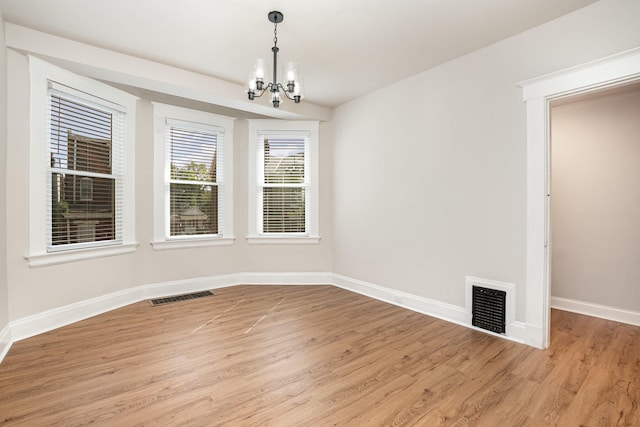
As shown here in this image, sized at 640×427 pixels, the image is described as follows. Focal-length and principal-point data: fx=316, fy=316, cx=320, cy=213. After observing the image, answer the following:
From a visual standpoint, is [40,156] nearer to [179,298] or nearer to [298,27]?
[179,298]

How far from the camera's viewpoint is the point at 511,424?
1826 mm

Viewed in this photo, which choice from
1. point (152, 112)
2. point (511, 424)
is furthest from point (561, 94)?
point (152, 112)

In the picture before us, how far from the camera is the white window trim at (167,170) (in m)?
4.27

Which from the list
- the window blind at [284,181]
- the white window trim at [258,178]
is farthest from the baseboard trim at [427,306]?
the window blind at [284,181]

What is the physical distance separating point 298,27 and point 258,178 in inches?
102

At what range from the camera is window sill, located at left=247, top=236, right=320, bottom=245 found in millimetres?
5035

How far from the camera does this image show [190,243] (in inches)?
180

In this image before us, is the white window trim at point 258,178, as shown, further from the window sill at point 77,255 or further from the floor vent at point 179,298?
the window sill at point 77,255

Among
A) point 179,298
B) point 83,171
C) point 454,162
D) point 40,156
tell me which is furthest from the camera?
point 179,298

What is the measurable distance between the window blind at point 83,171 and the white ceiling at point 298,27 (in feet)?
2.64

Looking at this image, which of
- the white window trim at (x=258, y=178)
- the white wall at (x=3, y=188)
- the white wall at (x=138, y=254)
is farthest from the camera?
the white window trim at (x=258, y=178)

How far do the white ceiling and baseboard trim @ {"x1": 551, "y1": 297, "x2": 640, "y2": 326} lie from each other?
3.15m

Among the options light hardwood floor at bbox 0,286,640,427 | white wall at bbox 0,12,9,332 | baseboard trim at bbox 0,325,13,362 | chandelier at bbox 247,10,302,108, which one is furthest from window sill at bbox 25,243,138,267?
chandelier at bbox 247,10,302,108

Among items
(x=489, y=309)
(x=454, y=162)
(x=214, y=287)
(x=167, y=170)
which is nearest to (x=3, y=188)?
(x=167, y=170)
